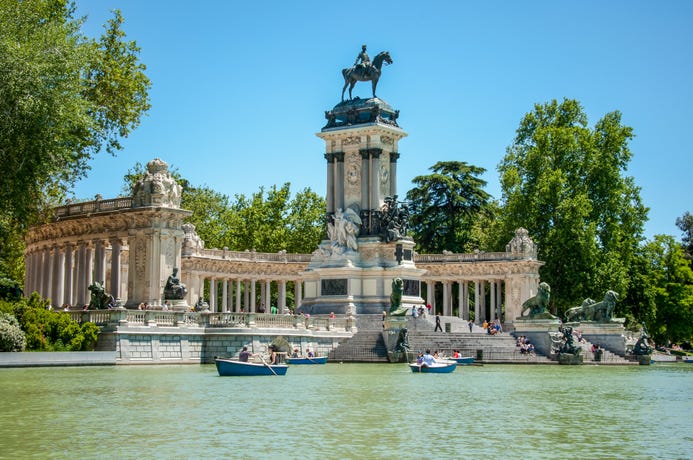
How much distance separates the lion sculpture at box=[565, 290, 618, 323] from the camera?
56.4m

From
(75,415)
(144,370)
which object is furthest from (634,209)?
(75,415)

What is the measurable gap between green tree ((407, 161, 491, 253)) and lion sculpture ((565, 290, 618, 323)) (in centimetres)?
3307

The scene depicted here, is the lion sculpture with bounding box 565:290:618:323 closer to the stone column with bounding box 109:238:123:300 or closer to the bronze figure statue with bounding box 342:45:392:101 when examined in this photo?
the bronze figure statue with bounding box 342:45:392:101

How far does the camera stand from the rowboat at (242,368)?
36531 mm

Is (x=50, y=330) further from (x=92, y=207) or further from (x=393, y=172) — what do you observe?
(x=393, y=172)

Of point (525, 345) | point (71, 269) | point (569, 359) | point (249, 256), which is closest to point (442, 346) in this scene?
point (525, 345)

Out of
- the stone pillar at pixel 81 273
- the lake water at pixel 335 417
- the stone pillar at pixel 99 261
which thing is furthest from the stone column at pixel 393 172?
the lake water at pixel 335 417

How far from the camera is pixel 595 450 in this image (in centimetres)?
1847

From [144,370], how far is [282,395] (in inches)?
474

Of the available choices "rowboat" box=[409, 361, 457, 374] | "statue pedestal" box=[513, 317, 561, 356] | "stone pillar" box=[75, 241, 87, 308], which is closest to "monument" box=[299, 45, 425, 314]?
"statue pedestal" box=[513, 317, 561, 356]

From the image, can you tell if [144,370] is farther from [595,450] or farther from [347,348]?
[595,450]

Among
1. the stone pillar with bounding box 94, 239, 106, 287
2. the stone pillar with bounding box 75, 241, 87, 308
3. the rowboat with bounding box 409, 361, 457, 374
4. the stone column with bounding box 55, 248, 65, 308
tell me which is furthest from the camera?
the stone column with bounding box 55, 248, 65, 308

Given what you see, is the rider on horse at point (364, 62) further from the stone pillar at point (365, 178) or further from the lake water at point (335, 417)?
the lake water at point (335, 417)

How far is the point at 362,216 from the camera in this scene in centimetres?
6359
